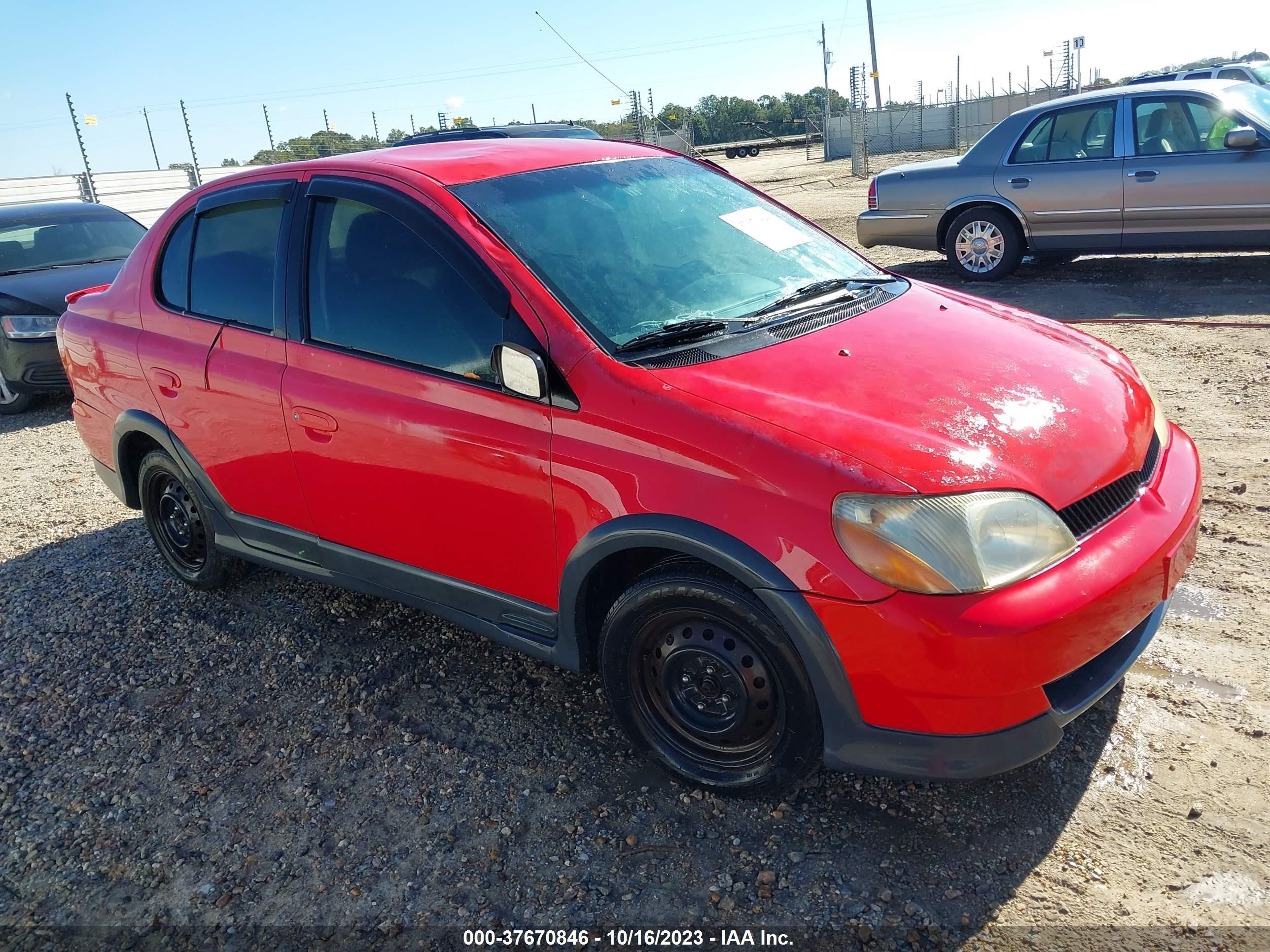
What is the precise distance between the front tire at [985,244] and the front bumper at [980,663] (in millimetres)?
7454

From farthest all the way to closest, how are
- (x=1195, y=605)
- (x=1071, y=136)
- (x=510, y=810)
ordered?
(x=1071, y=136) → (x=1195, y=605) → (x=510, y=810)

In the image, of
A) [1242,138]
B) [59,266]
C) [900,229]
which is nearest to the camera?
[1242,138]

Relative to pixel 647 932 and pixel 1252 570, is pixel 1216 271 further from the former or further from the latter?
pixel 647 932

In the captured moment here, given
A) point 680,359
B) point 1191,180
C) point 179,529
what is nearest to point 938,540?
point 680,359

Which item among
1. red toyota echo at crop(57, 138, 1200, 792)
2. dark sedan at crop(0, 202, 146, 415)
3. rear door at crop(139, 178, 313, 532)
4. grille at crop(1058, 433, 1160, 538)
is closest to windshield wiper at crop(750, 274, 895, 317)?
red toyota echo at crop(57, 138, 1200, 792)

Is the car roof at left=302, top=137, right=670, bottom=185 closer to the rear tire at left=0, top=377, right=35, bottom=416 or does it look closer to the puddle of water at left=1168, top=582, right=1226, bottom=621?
the puddle of water at left=1168, top=582, right=1226, bottom=621

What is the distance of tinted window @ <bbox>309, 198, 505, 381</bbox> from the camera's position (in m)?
2.79

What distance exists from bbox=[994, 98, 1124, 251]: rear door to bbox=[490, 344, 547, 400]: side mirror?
25.3 feet

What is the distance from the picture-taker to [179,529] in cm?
428

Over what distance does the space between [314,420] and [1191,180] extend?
26.2ft

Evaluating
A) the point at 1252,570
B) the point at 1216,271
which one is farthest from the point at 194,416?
the point at 1216,271

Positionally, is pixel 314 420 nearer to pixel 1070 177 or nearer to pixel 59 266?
pixel 59 266

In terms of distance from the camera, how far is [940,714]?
2.18 metres

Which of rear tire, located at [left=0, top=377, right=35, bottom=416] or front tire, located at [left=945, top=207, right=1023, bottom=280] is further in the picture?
front tire, located at [left=945, top=207, right=1023, bottom=280]
